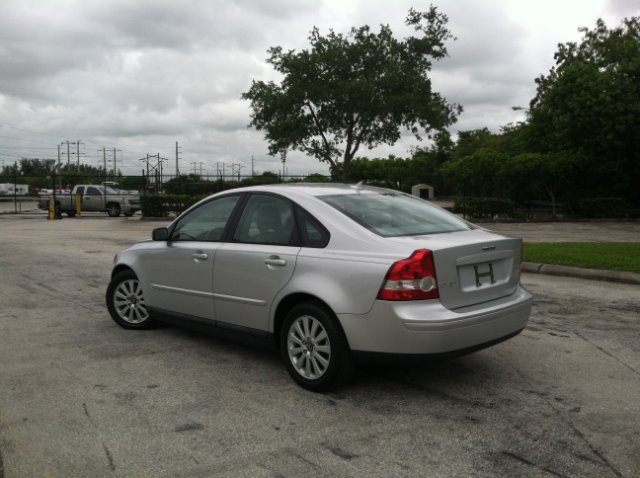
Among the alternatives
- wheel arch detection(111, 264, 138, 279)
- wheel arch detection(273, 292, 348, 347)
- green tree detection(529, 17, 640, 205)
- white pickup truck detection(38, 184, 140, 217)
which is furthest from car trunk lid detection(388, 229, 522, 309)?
white pickup truck detection(38, 184, 140, 217)

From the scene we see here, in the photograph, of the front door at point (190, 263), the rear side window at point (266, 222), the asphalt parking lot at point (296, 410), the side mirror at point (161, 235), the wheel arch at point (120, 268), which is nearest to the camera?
the asphalt parking lot at point (296, 410)

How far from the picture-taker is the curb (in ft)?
31.1

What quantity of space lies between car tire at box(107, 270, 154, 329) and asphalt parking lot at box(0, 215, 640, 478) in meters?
0.16

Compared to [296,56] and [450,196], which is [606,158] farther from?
[296,56]

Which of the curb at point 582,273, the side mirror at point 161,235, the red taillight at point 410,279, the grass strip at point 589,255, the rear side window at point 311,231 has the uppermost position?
the rear side window at point 311,231

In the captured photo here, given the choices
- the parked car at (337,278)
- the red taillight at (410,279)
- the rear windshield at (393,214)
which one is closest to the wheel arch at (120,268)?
the parked car at (337,278)

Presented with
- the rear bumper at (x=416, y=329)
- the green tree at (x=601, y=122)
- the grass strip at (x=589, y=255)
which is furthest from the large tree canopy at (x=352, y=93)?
the rear bumper at (x=416, y=329)

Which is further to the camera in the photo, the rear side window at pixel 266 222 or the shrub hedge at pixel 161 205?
the shrub hedge at pixel 161 205

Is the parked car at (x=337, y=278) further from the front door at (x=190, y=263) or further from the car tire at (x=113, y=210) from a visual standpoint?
the car tire at (x=113, y=210)

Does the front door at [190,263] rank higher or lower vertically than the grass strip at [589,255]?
higher

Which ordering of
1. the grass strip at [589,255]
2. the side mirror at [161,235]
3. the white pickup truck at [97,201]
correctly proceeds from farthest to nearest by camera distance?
1. the white pickup truck at [97,201]
2. the grass strip at [589,255]
3. the side mirror at [161,235]

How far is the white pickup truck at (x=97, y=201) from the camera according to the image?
105ft

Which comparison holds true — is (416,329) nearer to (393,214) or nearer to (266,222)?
(393,214)

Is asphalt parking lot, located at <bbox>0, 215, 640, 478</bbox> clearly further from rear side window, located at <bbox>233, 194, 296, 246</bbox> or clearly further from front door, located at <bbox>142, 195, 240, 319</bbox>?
rear side window, located at <bbox>233, 194, 296, 246</bbox>
